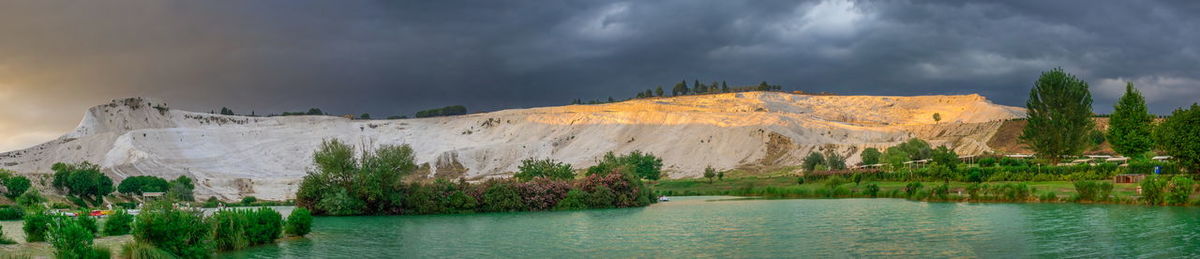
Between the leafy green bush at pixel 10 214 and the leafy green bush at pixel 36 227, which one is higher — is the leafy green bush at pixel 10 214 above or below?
below

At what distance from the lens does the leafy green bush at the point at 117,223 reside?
29062 mm

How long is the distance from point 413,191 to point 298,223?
68.6ft

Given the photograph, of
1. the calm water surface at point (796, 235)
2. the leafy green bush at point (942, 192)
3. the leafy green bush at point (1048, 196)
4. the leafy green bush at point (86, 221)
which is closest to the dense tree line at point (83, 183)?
the calm water surface at point (796, 235)

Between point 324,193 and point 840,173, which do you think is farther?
point 840,173

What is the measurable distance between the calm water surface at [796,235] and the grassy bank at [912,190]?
342cm

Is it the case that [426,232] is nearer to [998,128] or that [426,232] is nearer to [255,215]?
[255,215]

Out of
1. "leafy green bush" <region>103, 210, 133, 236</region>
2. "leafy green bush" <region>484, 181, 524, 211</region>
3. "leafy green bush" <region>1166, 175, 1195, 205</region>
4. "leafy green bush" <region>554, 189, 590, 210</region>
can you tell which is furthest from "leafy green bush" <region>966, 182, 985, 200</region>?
"leafy green bush" <region>103, 210, 133, 236</region>

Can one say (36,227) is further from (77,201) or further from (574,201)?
(77,201)

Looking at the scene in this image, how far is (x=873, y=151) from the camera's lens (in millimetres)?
95875

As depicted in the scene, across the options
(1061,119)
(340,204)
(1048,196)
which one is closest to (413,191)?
(340,204)

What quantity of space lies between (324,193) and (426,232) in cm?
1696

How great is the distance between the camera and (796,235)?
3086 cm

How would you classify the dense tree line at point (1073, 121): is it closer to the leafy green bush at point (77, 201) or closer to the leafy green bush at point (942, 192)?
the leafy green bush at point (942, 192)

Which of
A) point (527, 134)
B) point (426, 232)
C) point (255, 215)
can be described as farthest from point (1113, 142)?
point (527, 134)
